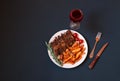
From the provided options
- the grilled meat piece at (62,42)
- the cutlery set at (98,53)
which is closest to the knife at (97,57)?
the cutlery set at (98,53)

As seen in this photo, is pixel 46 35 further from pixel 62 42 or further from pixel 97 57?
pixel 97 57

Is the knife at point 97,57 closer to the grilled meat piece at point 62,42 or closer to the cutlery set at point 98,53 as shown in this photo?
the cutlery set at point 98,53

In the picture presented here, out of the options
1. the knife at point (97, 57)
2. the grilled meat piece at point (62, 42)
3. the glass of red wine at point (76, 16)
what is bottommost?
the knife at point (97, 57)

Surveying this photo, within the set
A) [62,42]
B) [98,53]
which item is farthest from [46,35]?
[98,53]

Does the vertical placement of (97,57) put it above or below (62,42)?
below

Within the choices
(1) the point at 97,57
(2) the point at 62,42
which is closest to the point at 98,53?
(1) the point at 97,57

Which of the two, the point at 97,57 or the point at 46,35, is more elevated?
the point at 46,35

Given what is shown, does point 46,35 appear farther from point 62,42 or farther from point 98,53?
point 98,53

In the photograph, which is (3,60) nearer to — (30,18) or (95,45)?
(30,18)

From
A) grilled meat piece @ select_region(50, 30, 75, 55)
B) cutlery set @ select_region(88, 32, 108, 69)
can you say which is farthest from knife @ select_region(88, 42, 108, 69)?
grilled meat piece @ select_region(50, 30, 75, 55)

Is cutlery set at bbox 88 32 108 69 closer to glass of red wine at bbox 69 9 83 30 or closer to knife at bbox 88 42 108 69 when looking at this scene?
knife at bbox 88 42 108 69
